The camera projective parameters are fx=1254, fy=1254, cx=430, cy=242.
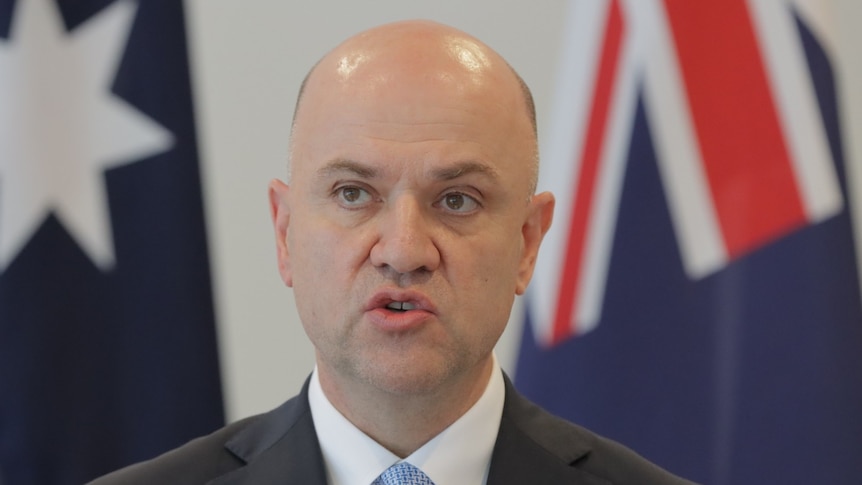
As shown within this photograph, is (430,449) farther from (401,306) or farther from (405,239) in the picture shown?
(405,239)

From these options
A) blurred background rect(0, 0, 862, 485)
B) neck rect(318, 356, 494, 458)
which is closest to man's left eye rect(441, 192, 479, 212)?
neck rect(318, 356, 494, 458)

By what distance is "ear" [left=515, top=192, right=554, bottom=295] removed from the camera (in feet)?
7.14

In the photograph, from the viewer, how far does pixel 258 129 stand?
4.38m

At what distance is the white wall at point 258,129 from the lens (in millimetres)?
4363

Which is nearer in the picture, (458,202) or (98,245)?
(458,202)

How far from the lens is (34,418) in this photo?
310cm

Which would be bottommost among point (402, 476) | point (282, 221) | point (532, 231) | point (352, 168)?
point (402, 476)

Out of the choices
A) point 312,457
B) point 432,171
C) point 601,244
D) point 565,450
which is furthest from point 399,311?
point 601,244

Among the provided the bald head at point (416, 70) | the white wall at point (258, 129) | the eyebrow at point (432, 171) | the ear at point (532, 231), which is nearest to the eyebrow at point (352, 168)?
the eyebrow at point (432, 171)

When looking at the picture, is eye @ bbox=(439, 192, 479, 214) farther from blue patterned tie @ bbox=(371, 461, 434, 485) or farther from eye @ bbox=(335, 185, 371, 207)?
blue patterned tie @ bbox=(371, 461, 434, 485)

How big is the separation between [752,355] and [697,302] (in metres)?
0.19

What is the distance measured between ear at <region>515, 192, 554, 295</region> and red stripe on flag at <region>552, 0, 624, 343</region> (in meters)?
1.05

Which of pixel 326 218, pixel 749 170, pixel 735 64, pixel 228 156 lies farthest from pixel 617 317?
pixel 228 156

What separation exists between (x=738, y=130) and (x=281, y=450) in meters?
1.53
